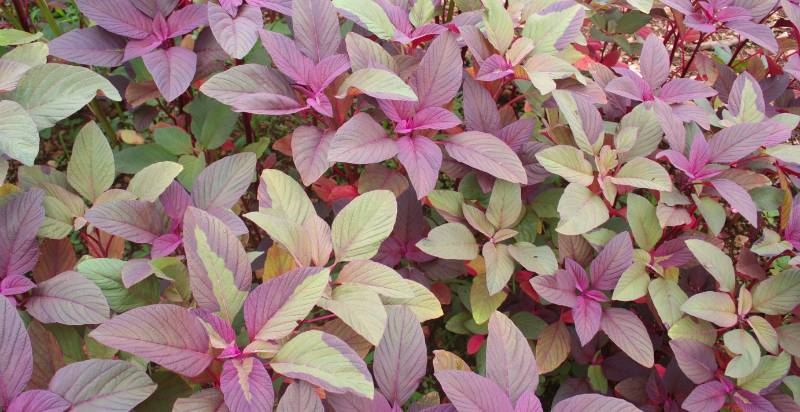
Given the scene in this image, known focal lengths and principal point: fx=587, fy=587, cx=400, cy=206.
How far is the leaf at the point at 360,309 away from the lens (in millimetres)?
806

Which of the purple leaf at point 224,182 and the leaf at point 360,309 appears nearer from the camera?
the leaf at point 360,309

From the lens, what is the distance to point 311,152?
1.12 metres

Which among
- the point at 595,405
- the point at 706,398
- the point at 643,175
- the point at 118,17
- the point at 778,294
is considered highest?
the point at 118,17

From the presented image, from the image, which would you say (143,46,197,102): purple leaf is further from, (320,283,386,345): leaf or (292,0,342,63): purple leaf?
(320,283,386,345): leaf

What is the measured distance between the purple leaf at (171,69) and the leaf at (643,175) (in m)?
0.87

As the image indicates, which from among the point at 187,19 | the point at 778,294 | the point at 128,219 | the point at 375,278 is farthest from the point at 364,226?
the point at 778,294

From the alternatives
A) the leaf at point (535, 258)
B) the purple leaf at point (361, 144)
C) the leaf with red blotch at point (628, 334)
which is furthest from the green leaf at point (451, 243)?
the leaf with red blotch at point (628, 334)

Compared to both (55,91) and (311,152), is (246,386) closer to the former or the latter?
(311,152)

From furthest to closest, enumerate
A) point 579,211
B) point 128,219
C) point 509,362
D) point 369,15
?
1. point 369,15
2. point 579,211
3. point 128,219
4. point 509,362

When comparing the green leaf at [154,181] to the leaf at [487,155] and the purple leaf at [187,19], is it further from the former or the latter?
the leaf at [487,155]

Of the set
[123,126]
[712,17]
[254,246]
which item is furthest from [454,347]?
[123,126]

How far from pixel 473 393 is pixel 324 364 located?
21 cm

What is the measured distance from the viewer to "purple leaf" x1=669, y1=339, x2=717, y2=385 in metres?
1.10

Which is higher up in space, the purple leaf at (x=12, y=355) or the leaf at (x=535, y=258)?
the purple leaf at (x=12, y=355)
